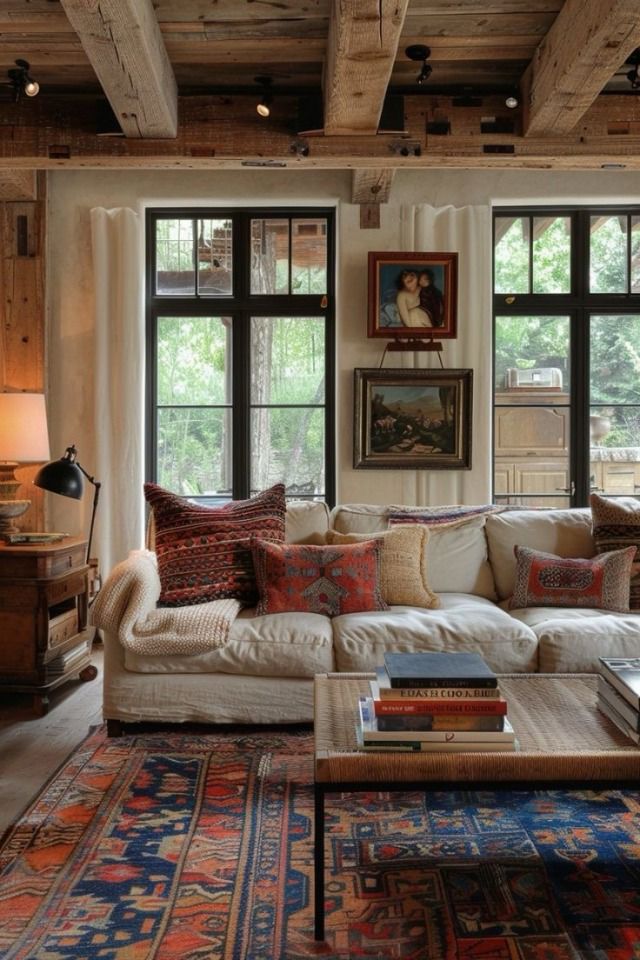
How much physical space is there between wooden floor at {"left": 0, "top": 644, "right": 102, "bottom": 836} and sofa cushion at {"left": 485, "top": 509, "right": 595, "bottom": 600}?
177 centimetres

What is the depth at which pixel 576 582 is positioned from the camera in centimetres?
335

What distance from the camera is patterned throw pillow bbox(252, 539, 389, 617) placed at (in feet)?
10.6

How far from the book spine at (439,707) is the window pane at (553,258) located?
11.8ft

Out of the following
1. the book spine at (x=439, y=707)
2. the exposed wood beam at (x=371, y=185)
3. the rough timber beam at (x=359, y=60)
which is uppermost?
the exposed wood beam at (x=371, y=185)

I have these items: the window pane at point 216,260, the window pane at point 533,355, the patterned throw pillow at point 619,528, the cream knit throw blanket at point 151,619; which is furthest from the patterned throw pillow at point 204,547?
the window pane at point 533,355

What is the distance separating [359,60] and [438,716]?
88.7 inches

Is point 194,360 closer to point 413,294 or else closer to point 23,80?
point 413,294

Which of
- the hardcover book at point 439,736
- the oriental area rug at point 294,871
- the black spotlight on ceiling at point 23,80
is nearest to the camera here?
the oriental area rug at point 294,871

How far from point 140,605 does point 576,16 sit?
8.45 feet

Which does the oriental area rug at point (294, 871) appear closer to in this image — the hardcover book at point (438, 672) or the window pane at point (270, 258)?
the hardcover book at point (438, 672)

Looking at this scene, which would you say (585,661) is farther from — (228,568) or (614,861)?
(228,568)

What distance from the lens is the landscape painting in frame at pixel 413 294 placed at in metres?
4.74

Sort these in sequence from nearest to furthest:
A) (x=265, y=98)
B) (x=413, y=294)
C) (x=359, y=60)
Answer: (x=359, y=60)
(x=265, y=98)
(x=413, y=294)

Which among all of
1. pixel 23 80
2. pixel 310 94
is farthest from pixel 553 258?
pixel 23 80
